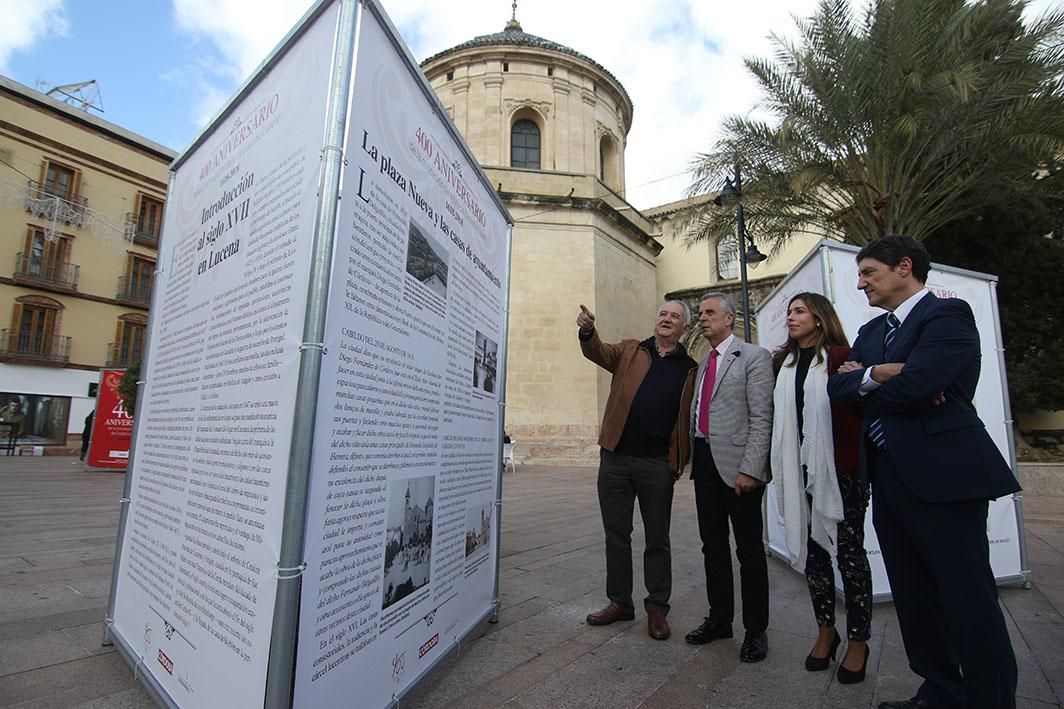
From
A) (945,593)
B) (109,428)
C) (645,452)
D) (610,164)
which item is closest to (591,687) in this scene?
(645,452)

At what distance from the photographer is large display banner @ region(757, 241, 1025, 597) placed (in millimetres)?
3811

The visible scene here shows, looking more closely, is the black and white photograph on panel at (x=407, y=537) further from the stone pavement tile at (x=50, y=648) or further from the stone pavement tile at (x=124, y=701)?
the stone pavement tile at (x=50, y=648)

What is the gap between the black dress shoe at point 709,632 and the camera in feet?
9.61

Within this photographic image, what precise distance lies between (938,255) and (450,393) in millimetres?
13618

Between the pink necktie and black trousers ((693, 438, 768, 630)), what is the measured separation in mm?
92

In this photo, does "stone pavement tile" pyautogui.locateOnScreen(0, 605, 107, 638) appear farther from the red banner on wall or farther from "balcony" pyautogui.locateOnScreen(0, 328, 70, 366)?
"balcony" pyautogui.locateOnScreen(0, 328, 70, 366)

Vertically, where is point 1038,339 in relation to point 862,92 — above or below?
below

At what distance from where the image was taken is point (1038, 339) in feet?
36.1

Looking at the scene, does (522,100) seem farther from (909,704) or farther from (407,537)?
(909,704)

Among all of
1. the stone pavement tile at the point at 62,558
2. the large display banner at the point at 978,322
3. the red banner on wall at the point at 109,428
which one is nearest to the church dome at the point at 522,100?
the red banner on wall at the point at 109,428

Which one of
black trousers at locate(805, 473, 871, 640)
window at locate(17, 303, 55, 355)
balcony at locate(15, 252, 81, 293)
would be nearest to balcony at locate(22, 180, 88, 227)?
balcony at locate(15, 252, 81, 293)

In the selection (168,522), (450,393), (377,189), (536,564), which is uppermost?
(377,189)

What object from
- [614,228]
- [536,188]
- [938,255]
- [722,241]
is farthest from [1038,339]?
[536,188]

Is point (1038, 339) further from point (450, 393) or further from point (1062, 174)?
point (450, 393)
